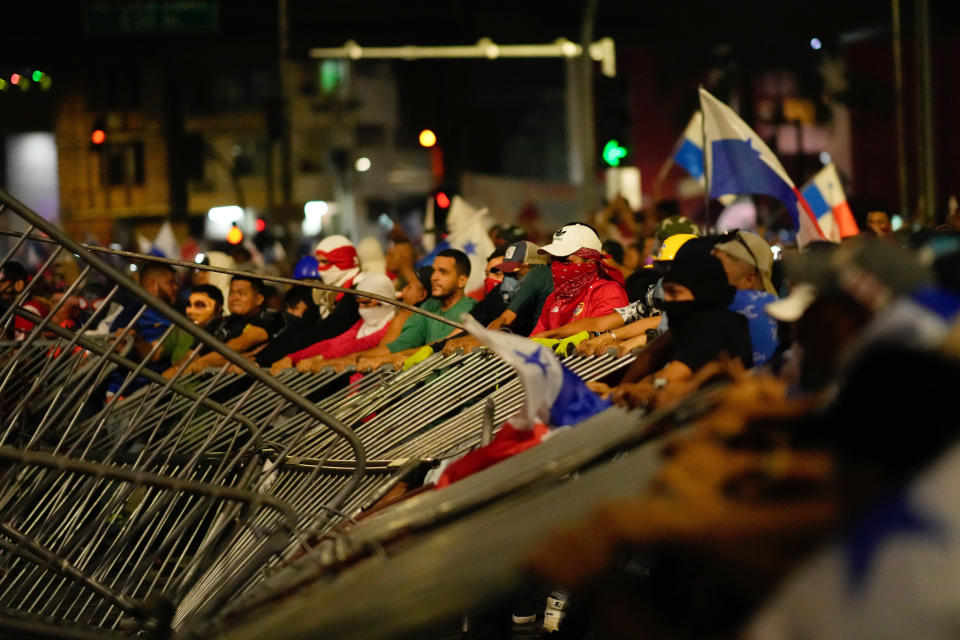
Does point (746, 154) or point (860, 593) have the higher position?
point (746, 154)

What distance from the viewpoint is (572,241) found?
29.8ft

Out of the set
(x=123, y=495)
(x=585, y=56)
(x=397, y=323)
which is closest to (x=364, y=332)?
(x=397, y=323)

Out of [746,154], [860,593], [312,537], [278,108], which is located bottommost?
[312,537]

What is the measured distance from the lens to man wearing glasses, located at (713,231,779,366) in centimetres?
612

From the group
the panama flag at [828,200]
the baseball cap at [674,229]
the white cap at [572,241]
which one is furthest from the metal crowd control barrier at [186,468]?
the panama flag at [828,200]

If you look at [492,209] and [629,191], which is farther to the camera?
[492,209]

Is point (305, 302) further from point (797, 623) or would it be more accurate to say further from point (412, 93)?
point (412, 93)

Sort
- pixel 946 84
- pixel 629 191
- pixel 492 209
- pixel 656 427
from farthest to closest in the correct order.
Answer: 1. pixel 946 84
2. pixel 492 209
3. pixel 629 191
4. pixel 656 427

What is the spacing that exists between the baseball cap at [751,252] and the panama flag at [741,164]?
4.31 meters

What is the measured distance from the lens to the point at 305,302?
11.9m

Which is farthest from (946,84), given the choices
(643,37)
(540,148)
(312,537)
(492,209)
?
(312,537)

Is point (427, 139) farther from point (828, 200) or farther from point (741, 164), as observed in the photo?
point (741, 164)

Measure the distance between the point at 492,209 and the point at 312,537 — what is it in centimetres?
2294

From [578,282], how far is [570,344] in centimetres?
160
